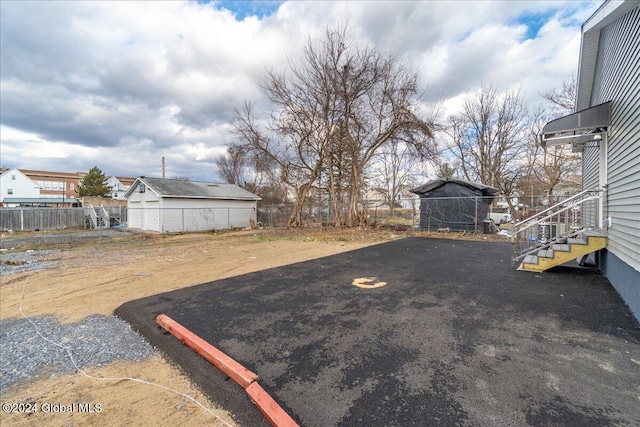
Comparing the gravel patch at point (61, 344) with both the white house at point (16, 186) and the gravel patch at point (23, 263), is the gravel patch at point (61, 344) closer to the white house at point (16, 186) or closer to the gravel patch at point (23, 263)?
the gravel patch at point (23, 263)

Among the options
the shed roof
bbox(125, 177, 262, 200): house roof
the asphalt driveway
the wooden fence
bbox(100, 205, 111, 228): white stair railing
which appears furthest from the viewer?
the shed roof

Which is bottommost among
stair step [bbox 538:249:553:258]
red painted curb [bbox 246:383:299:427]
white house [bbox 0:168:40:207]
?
red painted curb [bbox 246:383:299:427]

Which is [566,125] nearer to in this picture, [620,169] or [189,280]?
[620,169]

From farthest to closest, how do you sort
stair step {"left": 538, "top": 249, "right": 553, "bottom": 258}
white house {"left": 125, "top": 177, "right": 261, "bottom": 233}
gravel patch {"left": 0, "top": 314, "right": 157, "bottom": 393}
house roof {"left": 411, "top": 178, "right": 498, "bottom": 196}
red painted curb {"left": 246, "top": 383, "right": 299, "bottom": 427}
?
white house {"left": 125, "top": 177, "right": 261, "bottom": 233} < house roof {"left": 411, "top": 178, "right": 498, "bottom": 196} < stair step {"left": 538, "top": 249, "right": 553, "bottom": 258} < gravel patch {"left": 0, "top": 314, "right": 157, "bottom": 393} < red painted curb {"left": 246, "top": 383, "right": 299, "bottom": 427}

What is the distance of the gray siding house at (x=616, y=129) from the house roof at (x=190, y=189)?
18.9 m

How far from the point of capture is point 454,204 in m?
14.7

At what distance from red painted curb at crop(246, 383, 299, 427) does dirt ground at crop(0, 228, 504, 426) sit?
0.74 feet

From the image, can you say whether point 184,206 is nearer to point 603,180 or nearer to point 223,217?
point 223,217

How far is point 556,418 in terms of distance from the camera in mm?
1878

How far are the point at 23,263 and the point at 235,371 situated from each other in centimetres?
952

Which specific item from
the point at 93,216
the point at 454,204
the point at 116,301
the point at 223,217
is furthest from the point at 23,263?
the point at 454,204

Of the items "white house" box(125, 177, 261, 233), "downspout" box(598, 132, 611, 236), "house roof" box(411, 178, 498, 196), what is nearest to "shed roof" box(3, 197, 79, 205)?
"white house" box(125, 177, 261, 233)

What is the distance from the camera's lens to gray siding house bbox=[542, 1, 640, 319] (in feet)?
12.8

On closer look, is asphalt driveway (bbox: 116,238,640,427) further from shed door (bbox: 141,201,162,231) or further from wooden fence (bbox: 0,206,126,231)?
wooden fence (bbox: 0,206,126,231)
